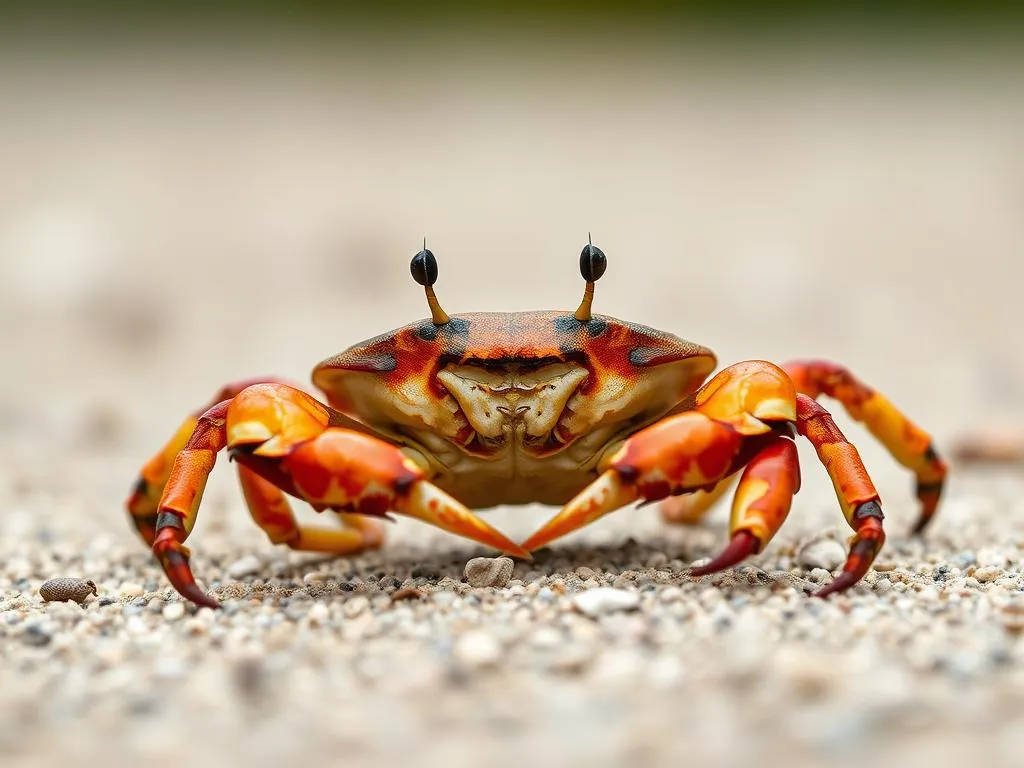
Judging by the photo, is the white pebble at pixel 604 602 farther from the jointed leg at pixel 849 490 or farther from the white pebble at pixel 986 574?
the white pebble at pixel 986 574

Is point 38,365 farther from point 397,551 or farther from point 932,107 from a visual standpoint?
point 932,107

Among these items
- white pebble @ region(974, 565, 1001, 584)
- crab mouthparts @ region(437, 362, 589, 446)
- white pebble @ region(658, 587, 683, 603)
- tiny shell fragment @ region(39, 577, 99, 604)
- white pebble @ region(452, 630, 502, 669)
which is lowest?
tiny shell fragment @ region(39, 577, 99, 604)

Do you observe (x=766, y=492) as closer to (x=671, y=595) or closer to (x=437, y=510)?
(x=671, y=595)

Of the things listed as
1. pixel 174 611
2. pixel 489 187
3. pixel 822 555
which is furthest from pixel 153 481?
pixel 489 187

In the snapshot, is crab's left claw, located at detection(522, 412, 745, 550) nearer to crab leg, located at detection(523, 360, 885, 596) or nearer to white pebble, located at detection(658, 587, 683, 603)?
crab leg, located at detection(523, 360, 885, 596)

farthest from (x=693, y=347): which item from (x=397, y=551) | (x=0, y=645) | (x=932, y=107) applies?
(x=932, y=107)

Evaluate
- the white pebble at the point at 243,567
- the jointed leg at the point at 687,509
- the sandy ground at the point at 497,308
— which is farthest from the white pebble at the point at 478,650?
the jointed leg at the point at 687,509

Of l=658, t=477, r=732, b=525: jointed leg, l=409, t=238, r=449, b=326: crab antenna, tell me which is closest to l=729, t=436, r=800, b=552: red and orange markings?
l=409, t=238, r=449, b=326: crab antenna
